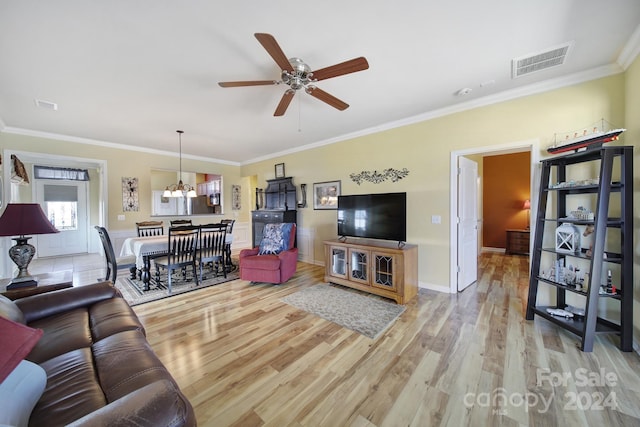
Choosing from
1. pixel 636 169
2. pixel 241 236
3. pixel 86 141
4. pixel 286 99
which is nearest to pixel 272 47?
pixel 286 99

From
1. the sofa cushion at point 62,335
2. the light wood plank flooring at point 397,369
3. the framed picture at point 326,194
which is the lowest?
the light wood plank flooring at point 397,369

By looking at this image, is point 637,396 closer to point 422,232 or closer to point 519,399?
point 519,399

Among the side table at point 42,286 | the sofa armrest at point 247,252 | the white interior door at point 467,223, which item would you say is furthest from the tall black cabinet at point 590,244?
the side table at point 42,286

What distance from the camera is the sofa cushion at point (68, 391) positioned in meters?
0.90

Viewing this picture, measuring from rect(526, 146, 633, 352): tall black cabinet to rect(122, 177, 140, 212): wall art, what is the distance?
7.04 metres

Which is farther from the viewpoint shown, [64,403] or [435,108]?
[435,108]

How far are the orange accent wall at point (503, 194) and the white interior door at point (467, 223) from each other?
318 cm

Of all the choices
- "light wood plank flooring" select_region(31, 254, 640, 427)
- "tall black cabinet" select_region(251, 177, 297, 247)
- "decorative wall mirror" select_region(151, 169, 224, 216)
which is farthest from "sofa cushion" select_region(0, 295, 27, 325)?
"decorative wall mirror" select_region(151, 169, 224, 216)

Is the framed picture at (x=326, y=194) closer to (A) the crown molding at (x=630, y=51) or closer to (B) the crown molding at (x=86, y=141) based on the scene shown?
(B) the crown molding at (x=86, y=141)

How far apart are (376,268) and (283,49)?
2.78m

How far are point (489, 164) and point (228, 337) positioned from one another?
729 centimetres

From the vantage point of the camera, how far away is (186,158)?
5.97 meters

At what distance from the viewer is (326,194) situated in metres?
4.93

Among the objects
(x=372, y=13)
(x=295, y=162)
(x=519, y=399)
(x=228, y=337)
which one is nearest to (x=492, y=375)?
(x=519, y=399)
